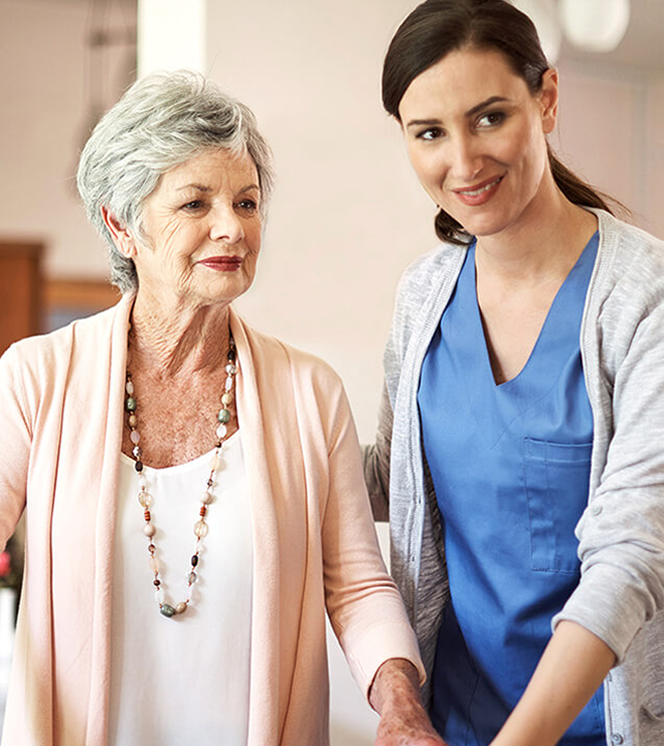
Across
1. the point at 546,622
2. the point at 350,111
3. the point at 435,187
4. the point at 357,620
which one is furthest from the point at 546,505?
the point at 350,111

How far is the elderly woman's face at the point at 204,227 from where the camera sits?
1389 mm

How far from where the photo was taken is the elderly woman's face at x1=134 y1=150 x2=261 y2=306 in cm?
139

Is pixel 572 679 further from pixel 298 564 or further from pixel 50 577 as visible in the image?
pixel 50 577

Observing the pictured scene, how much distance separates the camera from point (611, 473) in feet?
4.04

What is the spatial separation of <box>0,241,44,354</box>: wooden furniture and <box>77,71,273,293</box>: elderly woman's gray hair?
440 cm

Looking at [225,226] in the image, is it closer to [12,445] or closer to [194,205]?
[194,205]

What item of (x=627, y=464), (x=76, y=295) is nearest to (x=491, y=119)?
(x=627, y=464)

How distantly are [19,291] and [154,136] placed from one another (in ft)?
14.9

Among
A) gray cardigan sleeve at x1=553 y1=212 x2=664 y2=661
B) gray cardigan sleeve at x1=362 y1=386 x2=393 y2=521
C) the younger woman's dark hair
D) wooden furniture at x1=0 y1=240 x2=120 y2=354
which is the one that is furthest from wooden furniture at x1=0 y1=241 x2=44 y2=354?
gray cardigan sleeve at x1=553 y1=212 x2=664 y2=661

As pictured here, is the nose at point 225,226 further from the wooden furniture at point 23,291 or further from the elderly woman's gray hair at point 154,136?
the wooden furniture at point 23,291

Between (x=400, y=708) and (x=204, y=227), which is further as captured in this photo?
(x=204, y=227)

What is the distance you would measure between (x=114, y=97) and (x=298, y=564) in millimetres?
4871

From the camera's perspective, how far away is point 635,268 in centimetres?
132

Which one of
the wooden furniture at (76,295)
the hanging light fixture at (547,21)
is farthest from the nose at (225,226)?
the wooden furniture at (76,295)
